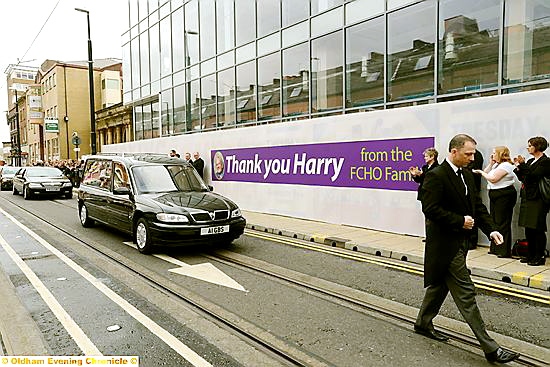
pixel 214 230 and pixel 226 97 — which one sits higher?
pixel 226 97

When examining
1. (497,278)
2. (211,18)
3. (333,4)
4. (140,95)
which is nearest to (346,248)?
(497,278)

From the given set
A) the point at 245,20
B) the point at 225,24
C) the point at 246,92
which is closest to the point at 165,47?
the point at 225,24

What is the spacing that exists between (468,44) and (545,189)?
4.61 meters

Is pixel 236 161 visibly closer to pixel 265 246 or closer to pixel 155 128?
pixel 265 246

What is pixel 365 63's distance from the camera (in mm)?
12070

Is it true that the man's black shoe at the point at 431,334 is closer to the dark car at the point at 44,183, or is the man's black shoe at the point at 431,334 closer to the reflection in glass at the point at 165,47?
the dark car at the point at 44,183

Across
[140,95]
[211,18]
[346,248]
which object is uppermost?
[211,18]

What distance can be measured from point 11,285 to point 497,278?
6930 mm

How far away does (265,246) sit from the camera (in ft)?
29.0

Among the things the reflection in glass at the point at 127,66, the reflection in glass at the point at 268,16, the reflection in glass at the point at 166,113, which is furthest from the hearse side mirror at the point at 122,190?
the reflection in glass at the point at 127,66

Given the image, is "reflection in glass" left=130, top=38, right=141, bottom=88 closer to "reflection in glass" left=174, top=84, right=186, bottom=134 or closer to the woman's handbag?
"reflection in glass" left=174, top=84, right=186, bottom=134

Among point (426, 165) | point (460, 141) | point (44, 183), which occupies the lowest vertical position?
point (44, 183)

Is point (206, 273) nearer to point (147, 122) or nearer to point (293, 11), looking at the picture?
point (293, 11)

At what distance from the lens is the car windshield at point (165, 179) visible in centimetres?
859
